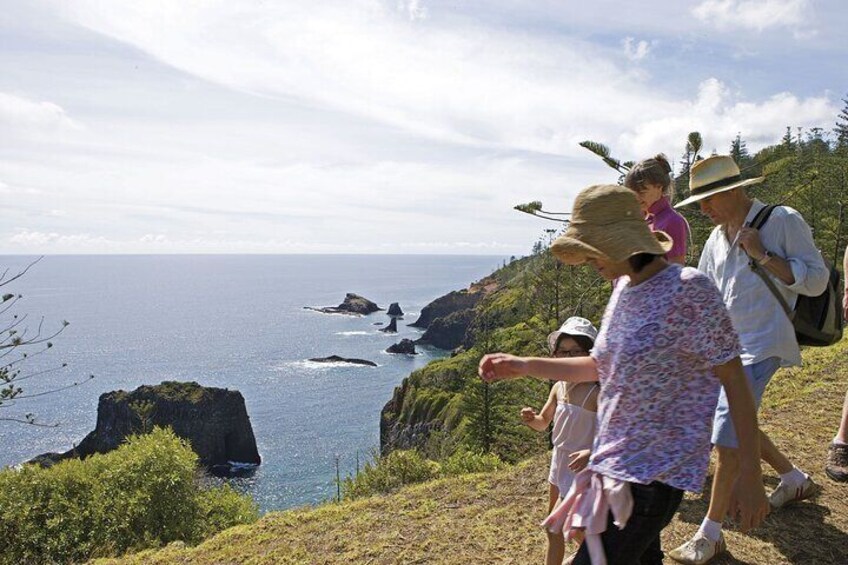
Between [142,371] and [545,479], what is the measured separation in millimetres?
91268

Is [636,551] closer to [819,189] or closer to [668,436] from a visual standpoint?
[668,436]

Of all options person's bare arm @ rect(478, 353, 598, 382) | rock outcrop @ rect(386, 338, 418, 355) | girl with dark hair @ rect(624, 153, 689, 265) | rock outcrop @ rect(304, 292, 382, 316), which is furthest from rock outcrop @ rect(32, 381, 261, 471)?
rock outcrop @ rect(304, 292, 382, 316)

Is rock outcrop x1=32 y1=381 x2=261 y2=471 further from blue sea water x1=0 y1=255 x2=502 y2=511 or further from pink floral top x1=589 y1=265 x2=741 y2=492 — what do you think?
pink floral top x1=589 y1=265 x2=741 y2=492

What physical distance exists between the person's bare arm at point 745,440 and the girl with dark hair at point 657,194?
5.27ft

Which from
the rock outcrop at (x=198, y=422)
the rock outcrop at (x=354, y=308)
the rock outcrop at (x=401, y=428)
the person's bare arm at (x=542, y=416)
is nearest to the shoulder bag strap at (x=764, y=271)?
the person's bare arm at (x=542, y=416)

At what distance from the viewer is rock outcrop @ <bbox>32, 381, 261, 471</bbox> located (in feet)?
177

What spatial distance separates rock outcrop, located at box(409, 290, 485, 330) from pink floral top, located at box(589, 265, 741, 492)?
115 metres

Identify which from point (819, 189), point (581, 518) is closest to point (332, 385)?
point (819, 189)

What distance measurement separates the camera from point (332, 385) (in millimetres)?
76625

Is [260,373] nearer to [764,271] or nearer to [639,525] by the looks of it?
[764,271]

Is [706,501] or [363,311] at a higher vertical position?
[706,501]

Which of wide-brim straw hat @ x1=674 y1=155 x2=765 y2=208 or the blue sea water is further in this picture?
the blue sea water

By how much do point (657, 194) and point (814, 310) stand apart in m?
1.08

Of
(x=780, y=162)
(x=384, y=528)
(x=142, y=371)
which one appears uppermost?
(x=780, y=162)
